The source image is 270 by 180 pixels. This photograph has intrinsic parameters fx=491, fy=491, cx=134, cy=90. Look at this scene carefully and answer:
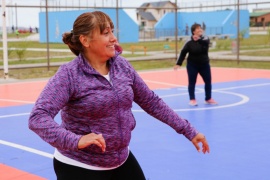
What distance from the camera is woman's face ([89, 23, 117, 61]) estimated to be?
9.91 ft

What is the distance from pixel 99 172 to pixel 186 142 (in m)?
4.26

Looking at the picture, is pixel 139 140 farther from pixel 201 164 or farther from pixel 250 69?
pixel 250 69

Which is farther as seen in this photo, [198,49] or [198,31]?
[198,49]

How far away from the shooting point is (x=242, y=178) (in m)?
5.42

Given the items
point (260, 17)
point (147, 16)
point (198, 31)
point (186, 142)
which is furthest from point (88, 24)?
point (260, 17)

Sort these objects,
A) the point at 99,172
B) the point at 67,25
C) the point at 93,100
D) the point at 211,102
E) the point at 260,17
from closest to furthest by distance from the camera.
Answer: the point at 93,100
the point at 99,172
the point at 211,102
the point at 67,25
the point at 260,17

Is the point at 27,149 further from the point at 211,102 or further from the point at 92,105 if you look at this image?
the point at 211,102

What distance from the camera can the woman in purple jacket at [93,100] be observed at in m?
2.93

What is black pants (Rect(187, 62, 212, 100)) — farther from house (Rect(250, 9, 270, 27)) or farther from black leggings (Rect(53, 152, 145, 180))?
house (Rect(250, 9, 270, 27))

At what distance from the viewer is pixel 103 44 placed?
3.04 meters

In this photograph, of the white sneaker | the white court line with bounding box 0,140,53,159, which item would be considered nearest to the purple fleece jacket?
the white court line with bounding box 0,140,53,159

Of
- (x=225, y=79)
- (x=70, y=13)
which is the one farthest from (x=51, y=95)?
(x=70, y=13)

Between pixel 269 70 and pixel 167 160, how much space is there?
1288cm

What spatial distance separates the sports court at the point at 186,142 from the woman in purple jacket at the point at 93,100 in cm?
252
